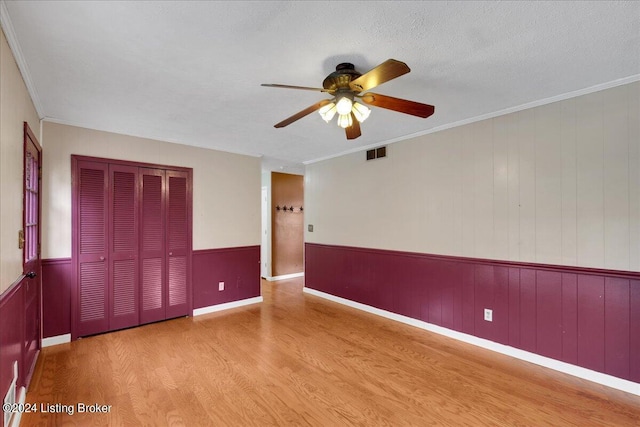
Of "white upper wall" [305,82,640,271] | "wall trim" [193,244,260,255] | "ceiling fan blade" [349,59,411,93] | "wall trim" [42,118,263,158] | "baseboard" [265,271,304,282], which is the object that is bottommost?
"baseboard" [265,271,304,282]

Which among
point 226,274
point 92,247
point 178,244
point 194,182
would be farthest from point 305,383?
point 194,182

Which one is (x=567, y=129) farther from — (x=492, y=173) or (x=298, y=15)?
(x=298, y=15)

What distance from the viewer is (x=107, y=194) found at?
11.4 feet

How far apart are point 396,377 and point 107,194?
3683mm

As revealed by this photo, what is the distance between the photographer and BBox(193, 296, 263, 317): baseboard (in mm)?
4188

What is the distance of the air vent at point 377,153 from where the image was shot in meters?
4.14

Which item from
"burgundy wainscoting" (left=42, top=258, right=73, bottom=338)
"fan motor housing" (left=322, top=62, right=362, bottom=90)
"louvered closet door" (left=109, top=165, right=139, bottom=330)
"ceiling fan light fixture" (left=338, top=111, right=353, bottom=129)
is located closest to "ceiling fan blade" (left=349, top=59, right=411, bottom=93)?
"fan motor housing" (left=322, top=62, right=362, bottom=90)

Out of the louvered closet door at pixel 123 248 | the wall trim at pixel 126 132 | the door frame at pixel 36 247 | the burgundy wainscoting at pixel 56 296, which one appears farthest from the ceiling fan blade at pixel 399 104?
the burgundy wainscoting at pixel 56 296

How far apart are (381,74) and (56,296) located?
391cm

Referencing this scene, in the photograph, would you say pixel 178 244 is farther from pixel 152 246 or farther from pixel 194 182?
pixel 194 182

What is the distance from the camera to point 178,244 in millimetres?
4031

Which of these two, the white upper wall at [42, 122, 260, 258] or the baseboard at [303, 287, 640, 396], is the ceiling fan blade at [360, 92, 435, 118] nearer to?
the baseboard at [303, 287, 640, 396]

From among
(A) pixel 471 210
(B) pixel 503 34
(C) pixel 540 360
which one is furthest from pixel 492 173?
(C) pixel 540 360

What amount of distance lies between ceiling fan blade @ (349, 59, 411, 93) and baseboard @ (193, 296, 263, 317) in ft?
12.1
